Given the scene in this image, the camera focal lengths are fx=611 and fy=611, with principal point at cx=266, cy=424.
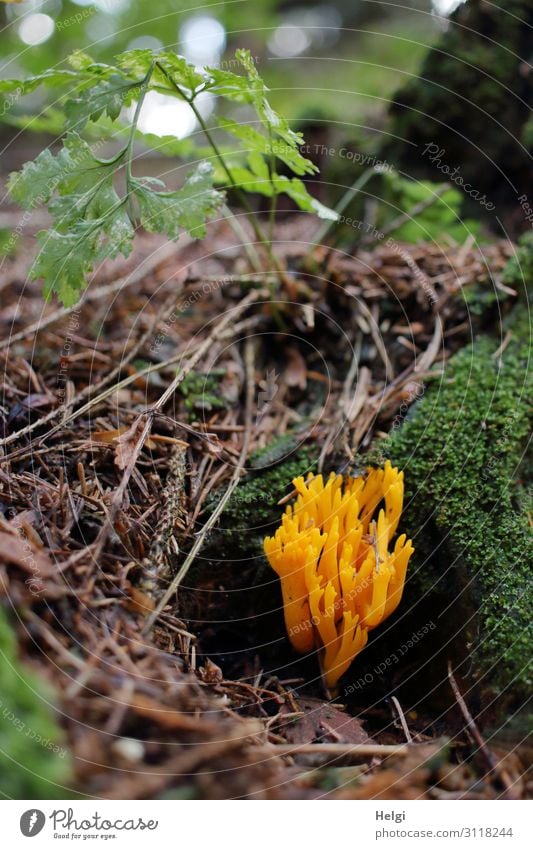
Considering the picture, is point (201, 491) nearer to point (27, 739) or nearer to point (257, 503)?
point (257, 503)

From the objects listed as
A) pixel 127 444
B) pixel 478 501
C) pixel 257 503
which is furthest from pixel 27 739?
pixel 478 501

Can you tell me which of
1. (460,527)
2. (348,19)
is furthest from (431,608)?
(348,19)

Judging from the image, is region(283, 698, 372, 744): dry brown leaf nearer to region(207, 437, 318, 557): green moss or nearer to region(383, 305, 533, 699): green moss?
region(383, 305, 533, 699): green moss

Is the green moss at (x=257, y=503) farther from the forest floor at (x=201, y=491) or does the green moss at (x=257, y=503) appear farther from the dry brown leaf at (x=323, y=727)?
the dry brown leaf at (x=323, y=727)

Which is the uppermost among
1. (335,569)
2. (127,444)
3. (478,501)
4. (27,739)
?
(127,444)
